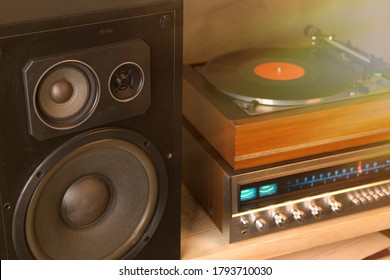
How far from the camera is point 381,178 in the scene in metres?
1.13

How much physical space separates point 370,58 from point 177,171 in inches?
17.6

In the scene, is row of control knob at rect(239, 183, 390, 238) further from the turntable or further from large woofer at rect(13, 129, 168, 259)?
large woofer at rect(13, 129, 168, 259)

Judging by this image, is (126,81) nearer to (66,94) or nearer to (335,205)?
(66,94)

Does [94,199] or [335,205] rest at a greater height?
[94,199]

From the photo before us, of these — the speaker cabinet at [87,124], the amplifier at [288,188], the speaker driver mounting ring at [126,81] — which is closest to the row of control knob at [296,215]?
the amplifier at [288,188]

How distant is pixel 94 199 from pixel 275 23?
680 millimetres

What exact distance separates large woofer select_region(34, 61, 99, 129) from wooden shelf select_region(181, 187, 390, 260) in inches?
14.0

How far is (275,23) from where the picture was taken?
4.50 ft

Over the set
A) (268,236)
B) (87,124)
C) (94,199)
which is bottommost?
(268,236)

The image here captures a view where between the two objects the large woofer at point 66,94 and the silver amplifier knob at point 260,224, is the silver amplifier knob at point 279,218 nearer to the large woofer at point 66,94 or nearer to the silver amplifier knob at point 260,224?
the silver amplifier knob at point 260,224

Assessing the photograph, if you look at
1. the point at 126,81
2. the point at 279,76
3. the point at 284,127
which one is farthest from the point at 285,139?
the point at 126,81

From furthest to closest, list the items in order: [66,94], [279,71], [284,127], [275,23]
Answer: [275,23], [279,71], [284,127], [66,94]

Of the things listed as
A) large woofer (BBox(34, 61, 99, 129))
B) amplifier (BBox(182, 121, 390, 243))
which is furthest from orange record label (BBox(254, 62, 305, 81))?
large woofer (BBox(34, 61, 99, 129))
